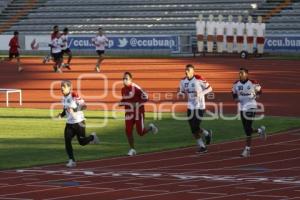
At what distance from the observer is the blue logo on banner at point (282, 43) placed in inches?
2014

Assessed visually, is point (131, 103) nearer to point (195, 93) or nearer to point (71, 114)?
point (195, 93)

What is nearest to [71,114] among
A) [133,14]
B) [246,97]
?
[246,97]

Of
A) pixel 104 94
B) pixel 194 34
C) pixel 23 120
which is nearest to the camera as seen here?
pixel 23 120

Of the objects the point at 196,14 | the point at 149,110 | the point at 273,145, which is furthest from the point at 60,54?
the point at 273,145

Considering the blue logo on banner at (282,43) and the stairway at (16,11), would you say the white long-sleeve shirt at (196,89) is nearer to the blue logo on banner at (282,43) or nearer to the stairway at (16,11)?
the blue logo on banner at (282,43)

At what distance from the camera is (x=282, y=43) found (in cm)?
5166

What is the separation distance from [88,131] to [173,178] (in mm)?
8029

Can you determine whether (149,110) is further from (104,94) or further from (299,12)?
(299,12)

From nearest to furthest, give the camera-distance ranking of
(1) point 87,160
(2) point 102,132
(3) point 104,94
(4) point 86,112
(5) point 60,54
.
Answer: (1) point 87,160 → (2) point 102,132 → (4) point 86,112 → (3) point 104,94 → (5) point 60,54

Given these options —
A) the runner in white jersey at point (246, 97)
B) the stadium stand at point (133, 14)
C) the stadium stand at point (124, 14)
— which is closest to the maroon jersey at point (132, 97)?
the runner in white jersey at point (246, 97)

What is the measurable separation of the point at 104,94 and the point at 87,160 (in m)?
15.0

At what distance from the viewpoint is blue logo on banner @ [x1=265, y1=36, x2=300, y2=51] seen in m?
51.2

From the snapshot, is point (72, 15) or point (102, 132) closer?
point (102, 132)

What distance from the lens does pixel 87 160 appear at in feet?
62.1
